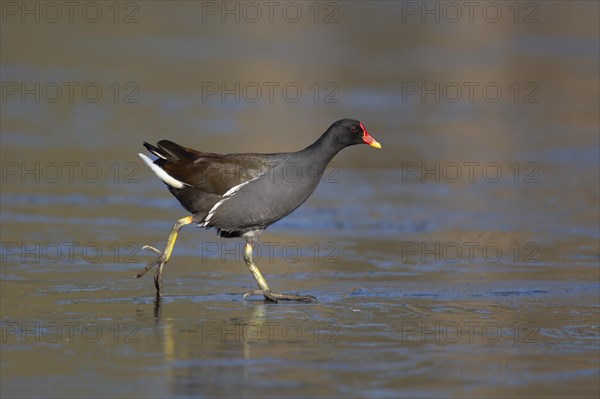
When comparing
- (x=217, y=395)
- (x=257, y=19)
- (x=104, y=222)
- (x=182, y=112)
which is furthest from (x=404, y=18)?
(x=217, y=395)

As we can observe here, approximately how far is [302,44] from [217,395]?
20475mm

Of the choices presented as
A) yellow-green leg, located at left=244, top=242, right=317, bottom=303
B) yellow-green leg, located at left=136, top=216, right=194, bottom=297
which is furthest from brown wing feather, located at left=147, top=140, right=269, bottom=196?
yellow-green leg, located at left=244, top=242, right=317, bottom=303

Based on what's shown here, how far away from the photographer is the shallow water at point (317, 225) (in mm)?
7445

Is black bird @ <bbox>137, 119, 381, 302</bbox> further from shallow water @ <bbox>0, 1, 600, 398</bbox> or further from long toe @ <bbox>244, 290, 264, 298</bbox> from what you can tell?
shallow water @ <bbox>0, 1, 600, 398</bbox>

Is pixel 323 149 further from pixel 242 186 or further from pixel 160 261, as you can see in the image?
pixel 160 261

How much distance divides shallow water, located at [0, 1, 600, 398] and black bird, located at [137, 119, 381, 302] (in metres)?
0.48

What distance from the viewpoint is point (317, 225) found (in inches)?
500

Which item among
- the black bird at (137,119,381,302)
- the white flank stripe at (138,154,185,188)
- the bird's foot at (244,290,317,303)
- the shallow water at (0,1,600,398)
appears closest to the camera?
the shallow water at (0,1,600,398)

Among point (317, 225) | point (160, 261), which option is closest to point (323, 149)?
point (160, 261)

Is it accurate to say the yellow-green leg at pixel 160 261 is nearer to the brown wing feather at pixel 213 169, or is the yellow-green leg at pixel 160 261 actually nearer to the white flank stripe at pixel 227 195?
the white flank stripe at pixel 227 195

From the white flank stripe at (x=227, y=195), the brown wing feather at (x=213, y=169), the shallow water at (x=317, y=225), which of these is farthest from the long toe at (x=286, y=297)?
the brown wing feather at (x=213, y=169)

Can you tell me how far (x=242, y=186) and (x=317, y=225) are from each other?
129 inches

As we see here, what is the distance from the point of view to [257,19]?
29.8 meters

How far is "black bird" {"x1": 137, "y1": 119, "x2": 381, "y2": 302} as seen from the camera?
9.50 meters
